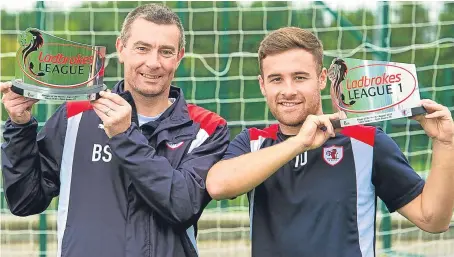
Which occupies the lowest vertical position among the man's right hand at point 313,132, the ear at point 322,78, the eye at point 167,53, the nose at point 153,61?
the man's right hand at point 313,132

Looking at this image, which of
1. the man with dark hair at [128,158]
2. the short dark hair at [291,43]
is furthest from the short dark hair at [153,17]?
the short dark hair at [291,43]

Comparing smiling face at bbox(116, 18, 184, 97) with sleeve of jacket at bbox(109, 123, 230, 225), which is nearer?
sleeve of jacket at bbox(109, 123, 230, 225)

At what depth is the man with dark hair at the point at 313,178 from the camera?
2.71 m

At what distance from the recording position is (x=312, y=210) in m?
2.74

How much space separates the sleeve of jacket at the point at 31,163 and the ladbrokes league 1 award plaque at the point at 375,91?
935 millimetres

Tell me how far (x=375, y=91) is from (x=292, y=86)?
276mm

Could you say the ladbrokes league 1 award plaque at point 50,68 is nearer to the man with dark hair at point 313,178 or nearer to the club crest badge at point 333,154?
the man with dark hair at point 313,178

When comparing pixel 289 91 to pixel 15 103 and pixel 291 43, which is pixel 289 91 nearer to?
pixel 291 43

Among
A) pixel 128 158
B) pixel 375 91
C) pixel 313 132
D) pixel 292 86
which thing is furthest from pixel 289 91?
pixel 128 158

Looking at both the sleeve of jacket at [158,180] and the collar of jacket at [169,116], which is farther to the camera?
the collar of jacket at [169,116]

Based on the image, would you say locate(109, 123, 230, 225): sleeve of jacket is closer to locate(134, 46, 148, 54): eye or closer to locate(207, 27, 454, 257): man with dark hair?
locate(207, 27, 454, 257): man with dark hair

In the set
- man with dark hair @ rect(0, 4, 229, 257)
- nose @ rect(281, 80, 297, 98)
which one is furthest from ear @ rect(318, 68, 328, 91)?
man with dark hair @ rect(0, 4, 229, 257)

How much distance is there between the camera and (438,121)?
261 centimetres

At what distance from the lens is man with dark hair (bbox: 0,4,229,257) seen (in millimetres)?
2707
